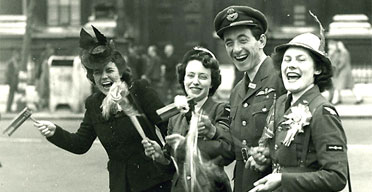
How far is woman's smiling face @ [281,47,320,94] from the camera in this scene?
3312 mm

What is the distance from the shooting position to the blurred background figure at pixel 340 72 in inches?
622

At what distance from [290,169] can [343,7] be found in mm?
14954

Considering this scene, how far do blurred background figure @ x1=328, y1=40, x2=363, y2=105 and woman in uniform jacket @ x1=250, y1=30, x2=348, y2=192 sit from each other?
1260cm

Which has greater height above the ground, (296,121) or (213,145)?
(296,121)

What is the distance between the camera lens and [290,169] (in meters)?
3.27

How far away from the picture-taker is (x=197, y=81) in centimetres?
383

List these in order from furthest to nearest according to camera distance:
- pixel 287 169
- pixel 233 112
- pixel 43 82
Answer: pixel 43 82 < pixel 233 112 < pixel 287 169

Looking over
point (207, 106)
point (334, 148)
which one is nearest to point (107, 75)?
point (207, 106)

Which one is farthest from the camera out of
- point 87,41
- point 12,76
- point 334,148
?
point 12,76

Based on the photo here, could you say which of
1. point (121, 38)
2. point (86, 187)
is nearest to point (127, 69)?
point (86, 187)

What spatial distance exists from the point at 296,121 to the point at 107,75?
1.35 metres

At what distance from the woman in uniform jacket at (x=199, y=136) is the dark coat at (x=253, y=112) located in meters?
0.07

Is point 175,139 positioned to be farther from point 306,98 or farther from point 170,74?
point 170,74

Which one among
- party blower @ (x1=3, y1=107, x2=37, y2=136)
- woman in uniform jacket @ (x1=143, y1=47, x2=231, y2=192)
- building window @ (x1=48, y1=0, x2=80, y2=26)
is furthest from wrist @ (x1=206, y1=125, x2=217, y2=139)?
building window @ (x1=48, y1=0, x2=80, y2=26)
